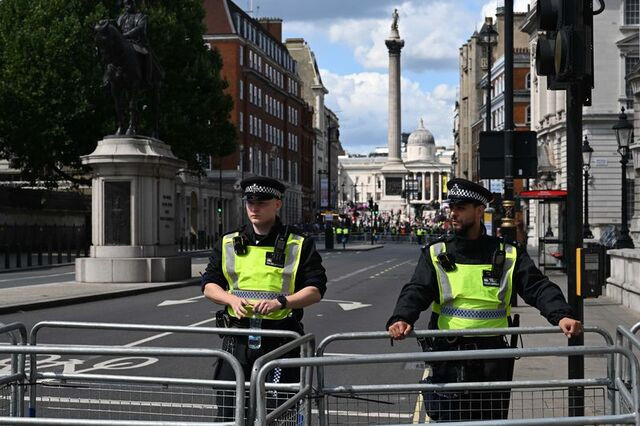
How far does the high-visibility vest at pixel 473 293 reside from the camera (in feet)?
19.1

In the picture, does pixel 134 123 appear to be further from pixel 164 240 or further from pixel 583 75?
pixel 583 75

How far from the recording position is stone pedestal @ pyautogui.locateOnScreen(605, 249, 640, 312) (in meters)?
19.7

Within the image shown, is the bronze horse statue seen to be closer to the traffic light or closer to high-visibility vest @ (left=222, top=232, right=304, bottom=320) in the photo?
the traffic light

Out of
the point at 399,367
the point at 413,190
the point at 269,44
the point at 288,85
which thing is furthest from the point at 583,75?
the point at 413,190

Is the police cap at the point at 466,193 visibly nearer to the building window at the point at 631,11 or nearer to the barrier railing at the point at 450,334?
the barrier railing at the point at 450,334

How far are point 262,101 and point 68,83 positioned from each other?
51.7 m

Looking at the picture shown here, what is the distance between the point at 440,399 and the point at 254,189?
69.1 inches

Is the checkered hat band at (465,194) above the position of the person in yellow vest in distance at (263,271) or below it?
above

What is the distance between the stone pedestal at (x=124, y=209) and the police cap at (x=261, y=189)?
20.2 m

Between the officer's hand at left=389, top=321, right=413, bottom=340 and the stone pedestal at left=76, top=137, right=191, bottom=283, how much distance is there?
2128 cm

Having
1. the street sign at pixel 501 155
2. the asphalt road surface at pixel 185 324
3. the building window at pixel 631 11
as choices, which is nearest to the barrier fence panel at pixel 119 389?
the asphalt road surface at pixel 185 324

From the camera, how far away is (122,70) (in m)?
27.0

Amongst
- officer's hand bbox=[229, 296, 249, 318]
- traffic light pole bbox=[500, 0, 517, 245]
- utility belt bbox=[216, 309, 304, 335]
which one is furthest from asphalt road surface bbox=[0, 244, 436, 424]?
traffic light pole bbox=[500, 0, 517, 245]

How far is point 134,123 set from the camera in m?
27.4
